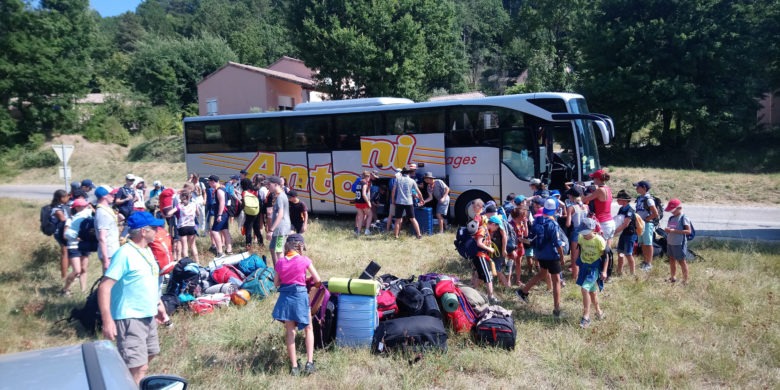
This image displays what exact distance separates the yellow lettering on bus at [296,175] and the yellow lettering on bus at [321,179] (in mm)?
243

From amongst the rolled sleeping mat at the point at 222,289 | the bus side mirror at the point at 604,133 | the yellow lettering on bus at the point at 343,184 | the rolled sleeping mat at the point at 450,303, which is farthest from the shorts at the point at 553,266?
the yellow lettering on bus at the point at 343,184

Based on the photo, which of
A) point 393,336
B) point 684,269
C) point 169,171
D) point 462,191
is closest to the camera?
point 393,336

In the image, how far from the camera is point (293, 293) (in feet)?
17.5

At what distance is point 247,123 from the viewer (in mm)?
16500

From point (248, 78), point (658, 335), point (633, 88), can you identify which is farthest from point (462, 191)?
point (248, 78)

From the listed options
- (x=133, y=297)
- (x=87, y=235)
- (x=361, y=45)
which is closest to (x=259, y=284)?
(x=87, y=235)

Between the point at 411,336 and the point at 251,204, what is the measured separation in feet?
19.5

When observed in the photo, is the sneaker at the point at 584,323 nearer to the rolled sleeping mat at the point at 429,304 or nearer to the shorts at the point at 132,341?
the rolled sleeping mat at the point at 429,304

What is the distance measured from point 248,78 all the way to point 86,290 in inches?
1359

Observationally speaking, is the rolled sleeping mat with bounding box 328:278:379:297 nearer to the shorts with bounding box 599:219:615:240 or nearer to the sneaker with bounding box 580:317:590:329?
the sneaker with bounding box 580:317:590:329

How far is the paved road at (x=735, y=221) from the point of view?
12.1m

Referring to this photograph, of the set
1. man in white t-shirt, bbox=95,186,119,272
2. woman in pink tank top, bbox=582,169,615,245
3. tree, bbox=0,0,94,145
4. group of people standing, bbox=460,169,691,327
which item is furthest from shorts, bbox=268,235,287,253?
tree, bbox=0,0,94,145

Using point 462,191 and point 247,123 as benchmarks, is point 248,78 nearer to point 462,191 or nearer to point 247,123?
point 247,123

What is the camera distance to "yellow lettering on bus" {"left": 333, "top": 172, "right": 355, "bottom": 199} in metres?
15.0
